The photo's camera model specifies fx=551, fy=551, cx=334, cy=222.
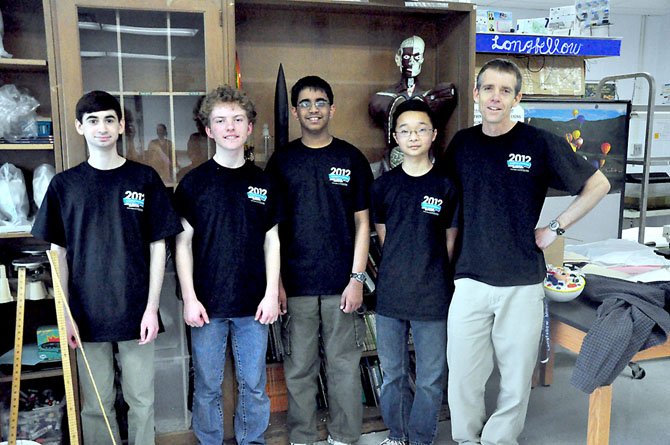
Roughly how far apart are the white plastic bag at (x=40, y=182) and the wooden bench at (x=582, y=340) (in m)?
1.95

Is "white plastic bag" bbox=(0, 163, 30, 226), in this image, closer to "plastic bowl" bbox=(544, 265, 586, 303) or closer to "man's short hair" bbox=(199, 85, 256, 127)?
"man's short hair" bbox=(199, 85, 256, 127)

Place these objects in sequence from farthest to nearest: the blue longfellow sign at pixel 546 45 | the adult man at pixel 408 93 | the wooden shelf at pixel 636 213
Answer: the wooden shelf at pixel 636 213 → the blue longfellow sign at pixel 546 45 → the adult man at pixel 408 93

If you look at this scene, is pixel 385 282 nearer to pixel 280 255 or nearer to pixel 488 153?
pixel 280 255

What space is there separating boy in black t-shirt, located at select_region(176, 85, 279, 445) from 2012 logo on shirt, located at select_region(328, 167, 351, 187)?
0.77 ft

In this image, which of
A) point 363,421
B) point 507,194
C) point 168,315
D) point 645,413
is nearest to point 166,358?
point 168,315

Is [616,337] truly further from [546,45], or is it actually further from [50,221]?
[546,45]

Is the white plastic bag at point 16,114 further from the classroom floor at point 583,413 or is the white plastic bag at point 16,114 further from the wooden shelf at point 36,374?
the classroom floor at point 583,413

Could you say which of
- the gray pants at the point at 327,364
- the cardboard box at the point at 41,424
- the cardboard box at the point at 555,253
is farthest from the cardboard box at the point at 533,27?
the cardboard box at the point at 41,424

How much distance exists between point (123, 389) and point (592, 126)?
338 centimetres

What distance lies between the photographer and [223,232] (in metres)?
1.87

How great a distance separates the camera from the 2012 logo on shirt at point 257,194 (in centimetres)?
190

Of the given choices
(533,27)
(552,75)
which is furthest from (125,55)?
(552,75)

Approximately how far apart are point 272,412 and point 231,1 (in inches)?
66.5

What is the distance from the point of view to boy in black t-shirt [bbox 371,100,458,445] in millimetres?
1928
